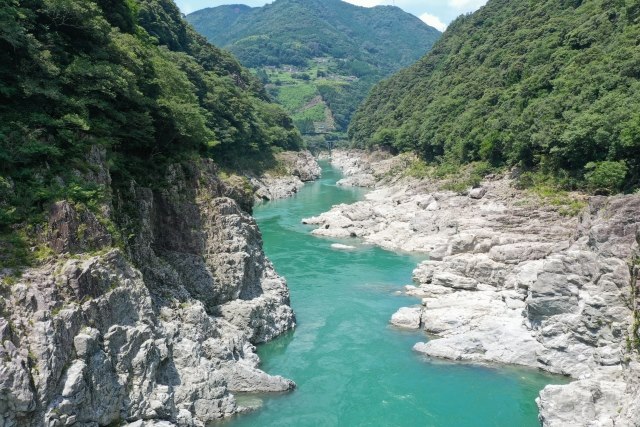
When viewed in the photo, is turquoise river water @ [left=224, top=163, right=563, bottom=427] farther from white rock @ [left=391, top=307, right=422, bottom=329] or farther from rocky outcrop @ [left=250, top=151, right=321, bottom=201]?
rocky outcrop @ [left=250, top=151, right=321, bottom=201]

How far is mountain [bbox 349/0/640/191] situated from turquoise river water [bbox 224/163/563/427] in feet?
56.2

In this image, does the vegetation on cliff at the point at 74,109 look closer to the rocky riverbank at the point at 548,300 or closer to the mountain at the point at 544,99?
the rocky riverbank at the point at 548,300

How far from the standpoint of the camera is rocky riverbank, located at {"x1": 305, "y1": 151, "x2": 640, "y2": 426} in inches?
631

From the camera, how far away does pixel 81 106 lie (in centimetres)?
1755

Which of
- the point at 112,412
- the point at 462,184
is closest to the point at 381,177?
the point at 462,184

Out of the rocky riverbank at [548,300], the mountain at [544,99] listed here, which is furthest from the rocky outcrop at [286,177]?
the rocky riverbank at [548,300]

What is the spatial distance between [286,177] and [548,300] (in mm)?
57042

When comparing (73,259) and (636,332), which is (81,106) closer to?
(73,259)

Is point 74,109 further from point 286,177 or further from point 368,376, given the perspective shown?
point 286,177

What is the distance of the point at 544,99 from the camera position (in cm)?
4656

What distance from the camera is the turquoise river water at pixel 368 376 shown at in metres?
17.7

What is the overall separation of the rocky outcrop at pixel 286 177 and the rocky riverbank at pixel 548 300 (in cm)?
3054

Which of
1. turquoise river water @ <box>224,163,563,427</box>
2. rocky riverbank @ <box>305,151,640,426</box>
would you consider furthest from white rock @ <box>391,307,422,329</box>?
turquoise river water @ <box>224,163,563,427</box>

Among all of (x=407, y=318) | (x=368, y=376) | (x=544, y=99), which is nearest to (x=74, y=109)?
(x=368, y=376)
